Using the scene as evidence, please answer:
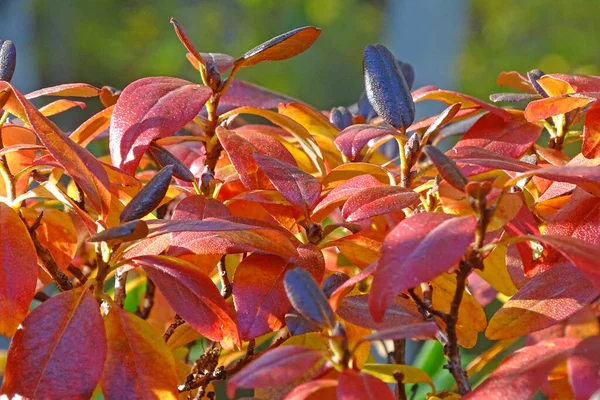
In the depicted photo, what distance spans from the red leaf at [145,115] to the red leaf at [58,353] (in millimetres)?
137

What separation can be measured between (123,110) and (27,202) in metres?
0.36

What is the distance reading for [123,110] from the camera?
0.59 m

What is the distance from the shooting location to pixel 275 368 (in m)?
0.39

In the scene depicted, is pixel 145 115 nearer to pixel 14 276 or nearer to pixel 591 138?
pixel 14 276

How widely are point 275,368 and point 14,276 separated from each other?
22 centimetres

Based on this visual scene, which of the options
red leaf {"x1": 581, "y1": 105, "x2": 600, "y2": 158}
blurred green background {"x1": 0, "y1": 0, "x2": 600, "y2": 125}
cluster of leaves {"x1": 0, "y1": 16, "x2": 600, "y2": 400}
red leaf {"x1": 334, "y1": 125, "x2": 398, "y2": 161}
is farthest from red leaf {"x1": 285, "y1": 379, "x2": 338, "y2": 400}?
blurred green background {"x1": 0, "y1": 0, "x2": 600, "y2": 125}

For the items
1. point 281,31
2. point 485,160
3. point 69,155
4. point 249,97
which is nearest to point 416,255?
point 485,160

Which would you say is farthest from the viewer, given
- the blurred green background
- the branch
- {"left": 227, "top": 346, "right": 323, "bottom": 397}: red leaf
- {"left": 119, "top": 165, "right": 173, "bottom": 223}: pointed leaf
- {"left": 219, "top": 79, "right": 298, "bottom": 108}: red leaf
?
the blurred green background

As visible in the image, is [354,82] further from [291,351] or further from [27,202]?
[291,351]

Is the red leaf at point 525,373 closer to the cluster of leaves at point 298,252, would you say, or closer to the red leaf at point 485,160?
the cluster of leaves at point 298,252

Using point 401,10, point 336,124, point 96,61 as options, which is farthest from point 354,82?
point 336,124

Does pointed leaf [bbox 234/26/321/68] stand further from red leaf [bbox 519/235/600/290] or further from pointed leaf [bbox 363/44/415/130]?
red leaf [bbox 519/235/600/290]

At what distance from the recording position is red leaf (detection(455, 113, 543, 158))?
67 cm

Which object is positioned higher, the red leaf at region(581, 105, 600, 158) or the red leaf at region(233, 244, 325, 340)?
the red leaf at region(581, 105, 600, 158)
